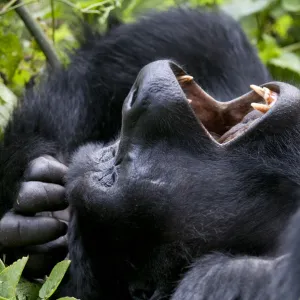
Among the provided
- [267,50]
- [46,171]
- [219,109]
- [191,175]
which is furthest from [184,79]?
[267,50]

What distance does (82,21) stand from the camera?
2.67 meters

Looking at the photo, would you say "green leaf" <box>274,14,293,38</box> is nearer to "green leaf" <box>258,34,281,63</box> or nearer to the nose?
"green leaf" <box>258,34,281,63</box>

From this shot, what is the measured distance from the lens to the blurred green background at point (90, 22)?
8.00 ft

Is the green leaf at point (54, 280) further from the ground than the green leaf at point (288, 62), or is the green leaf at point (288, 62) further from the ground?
the green leaf at point (54, 280)

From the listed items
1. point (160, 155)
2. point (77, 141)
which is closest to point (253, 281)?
point (160, 155)

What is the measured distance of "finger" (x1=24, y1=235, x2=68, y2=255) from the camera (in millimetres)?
2010

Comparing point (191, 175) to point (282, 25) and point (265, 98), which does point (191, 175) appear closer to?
point (265, 98)

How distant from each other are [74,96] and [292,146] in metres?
0.98

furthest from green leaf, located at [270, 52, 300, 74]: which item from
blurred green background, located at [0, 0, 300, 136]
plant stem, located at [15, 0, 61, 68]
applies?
plant stem, located at [15, 0, 61, 68]

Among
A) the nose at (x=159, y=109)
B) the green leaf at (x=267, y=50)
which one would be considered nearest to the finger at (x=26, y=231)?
the nose at (x=159, y=109)

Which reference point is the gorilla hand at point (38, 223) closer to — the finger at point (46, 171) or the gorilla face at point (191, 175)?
the finger at point (46, 171)

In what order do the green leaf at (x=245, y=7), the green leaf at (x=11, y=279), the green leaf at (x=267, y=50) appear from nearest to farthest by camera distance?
the green leaf at (x=11, y=279) → the green leaf at (x=267, y=50) → the green leaf at (x=245, y=7)

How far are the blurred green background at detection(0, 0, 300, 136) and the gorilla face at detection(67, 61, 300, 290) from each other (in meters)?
0.50

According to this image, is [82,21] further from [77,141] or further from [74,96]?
[77,141]
